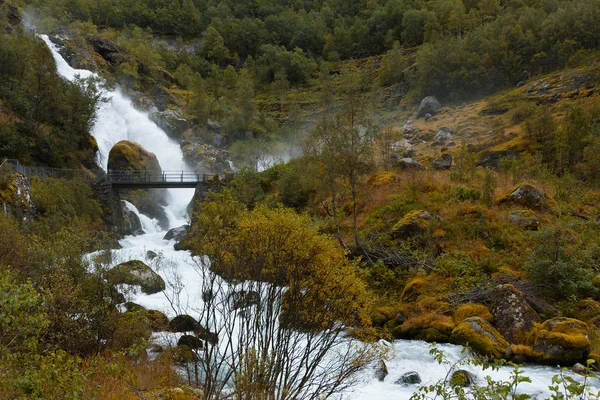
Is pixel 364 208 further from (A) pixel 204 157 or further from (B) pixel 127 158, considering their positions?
(A) pixel 204 157

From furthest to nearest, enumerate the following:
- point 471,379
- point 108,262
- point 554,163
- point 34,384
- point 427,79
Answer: point 427,79, point 554,163, point 108,262, point 471,379, point 34,384

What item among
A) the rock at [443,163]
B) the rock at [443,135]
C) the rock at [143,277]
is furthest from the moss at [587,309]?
the rock at [443,135]

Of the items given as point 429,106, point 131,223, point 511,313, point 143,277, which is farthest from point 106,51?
point 511,313

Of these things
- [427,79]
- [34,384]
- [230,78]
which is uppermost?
[230,78]

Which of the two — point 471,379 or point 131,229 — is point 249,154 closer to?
point 131,229

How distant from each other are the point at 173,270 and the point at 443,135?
125 feet

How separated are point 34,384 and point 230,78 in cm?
9054

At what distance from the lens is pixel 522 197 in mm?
23703

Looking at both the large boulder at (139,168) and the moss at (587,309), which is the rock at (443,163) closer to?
the moss at (587,309)

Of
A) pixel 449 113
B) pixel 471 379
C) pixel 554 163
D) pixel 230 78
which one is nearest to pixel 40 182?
pixel 471 379

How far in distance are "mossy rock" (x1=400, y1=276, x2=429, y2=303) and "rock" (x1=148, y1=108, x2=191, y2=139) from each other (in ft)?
167

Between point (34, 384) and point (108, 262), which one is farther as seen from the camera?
point (108, 262)

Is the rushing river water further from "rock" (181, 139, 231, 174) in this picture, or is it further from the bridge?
the bridge

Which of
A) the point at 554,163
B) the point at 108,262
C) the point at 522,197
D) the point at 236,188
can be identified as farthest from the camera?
the point at 236,188
